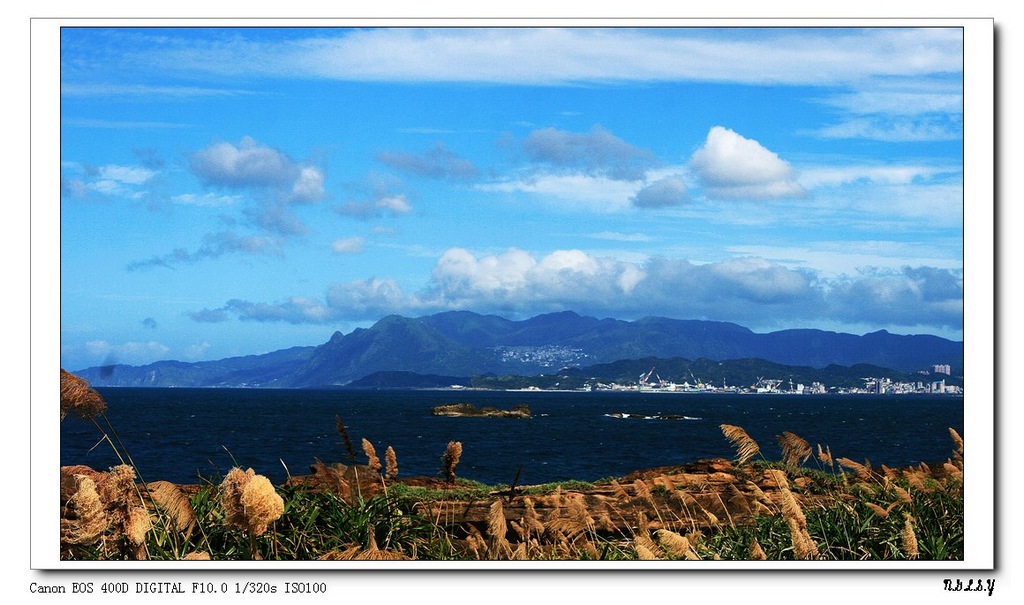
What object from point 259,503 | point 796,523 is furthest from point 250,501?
point 796,523

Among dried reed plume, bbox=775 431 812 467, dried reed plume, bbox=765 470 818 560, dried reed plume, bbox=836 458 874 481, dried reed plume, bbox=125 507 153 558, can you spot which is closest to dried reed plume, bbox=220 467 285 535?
dried reed plume, bbox=125 507 153 558

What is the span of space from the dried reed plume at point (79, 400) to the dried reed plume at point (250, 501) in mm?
2434

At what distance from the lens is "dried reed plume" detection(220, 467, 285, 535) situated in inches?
252

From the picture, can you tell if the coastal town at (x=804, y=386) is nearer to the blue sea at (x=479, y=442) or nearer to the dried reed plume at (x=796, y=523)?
the blue sea at (x=479, y=442)

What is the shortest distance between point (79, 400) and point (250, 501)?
9.62 ft

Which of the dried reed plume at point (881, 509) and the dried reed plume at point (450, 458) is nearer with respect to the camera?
the dried reed plume at point (881, 509)

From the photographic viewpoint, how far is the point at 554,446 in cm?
6125

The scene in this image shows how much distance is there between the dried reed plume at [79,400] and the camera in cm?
852

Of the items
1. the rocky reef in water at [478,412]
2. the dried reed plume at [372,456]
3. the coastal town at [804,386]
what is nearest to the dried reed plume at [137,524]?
the dried reed plume at [372,456]

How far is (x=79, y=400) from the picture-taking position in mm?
8562
